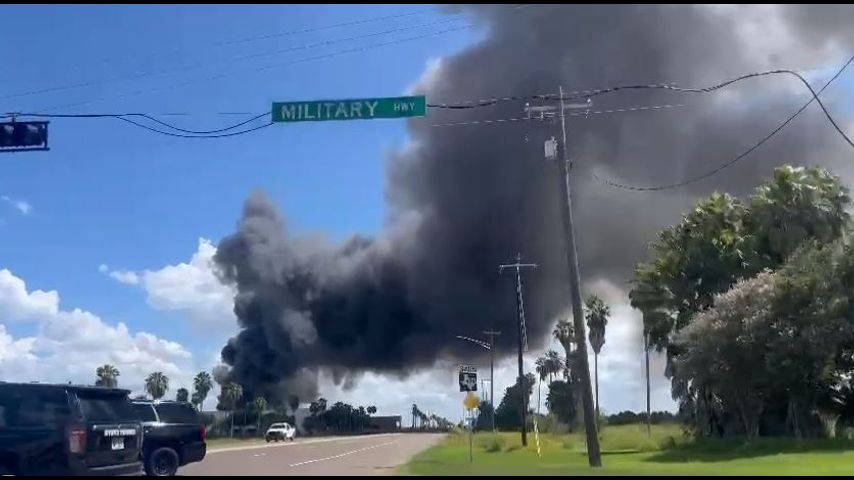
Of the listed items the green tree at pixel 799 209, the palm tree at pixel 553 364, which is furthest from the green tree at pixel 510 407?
the green tree at pixel 799 209

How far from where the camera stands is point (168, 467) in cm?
2289

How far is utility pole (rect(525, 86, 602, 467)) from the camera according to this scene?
27.9 meters

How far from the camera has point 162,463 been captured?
22828 mm

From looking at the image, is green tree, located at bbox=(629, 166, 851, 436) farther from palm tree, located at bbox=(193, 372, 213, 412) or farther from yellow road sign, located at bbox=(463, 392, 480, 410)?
palm tree, located at bbox=(193, 372, 213, 412)

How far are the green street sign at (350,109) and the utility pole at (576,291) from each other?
9807 mm

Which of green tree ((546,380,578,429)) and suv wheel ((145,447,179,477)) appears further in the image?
green tree ((546,380,578,429))

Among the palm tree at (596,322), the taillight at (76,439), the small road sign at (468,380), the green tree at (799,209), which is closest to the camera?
the taillight at (76,439)

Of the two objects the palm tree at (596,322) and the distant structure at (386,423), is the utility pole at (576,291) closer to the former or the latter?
the palm tree at (596,322)

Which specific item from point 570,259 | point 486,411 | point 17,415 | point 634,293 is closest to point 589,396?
point 570,259

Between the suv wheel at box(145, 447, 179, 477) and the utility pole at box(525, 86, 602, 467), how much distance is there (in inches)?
475

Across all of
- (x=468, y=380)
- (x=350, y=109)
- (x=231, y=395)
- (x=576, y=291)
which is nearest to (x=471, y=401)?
(x=468, y=380)

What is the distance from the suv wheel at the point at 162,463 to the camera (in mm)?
22391

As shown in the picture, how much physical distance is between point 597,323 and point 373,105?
7553 centimetres

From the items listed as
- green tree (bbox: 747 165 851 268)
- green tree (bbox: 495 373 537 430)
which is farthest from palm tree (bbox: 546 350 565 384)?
green tree (bbox: 747 165 851 268)
